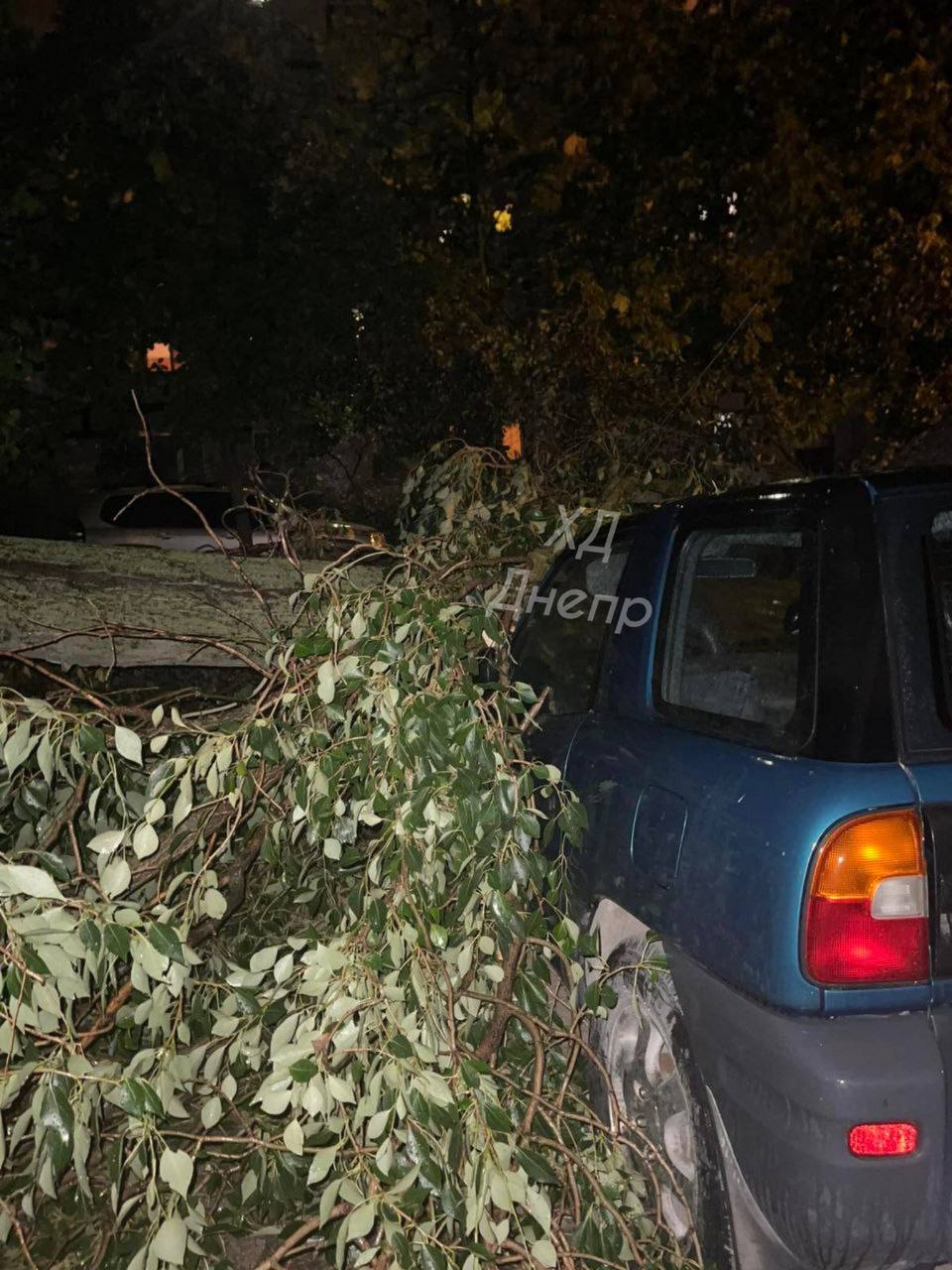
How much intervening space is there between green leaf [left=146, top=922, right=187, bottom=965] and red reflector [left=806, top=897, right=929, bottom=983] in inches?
47.1

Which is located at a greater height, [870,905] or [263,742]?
[263,742]

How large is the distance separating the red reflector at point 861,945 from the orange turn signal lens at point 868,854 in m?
0.03

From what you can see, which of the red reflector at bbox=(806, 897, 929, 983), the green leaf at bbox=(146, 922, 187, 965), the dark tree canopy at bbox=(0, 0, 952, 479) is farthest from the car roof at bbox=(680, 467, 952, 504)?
the dark tree canopy at bbox=(0, 0, 952, 479)

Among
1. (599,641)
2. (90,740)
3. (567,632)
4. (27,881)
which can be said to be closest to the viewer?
(27,881)

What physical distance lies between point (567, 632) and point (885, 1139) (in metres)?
2.27

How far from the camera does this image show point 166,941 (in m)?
2.11

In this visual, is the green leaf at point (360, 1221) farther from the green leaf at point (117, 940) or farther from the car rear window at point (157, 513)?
the car rear window at point (157, 513)

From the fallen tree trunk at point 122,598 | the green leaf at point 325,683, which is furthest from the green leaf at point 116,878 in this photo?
the fallen tree trunk at point 122,598

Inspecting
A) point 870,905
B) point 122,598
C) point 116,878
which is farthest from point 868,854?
point 122,598

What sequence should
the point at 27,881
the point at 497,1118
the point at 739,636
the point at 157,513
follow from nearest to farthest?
the point at 27,881
the point at 497,1118
the point at 739,636
the point at 157,513

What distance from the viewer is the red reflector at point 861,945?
2148mm

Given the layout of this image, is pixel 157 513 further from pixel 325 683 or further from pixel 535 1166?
pixel 535 1166

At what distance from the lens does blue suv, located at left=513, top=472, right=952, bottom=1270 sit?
83.1 inches

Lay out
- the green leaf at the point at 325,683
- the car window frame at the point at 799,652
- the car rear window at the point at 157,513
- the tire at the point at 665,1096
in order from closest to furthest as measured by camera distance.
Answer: the car window frame at the point at 799,652
the tire at the point at 665,1096
the green leaf at the point at 325,683
the car rear window at the point at 157,513
